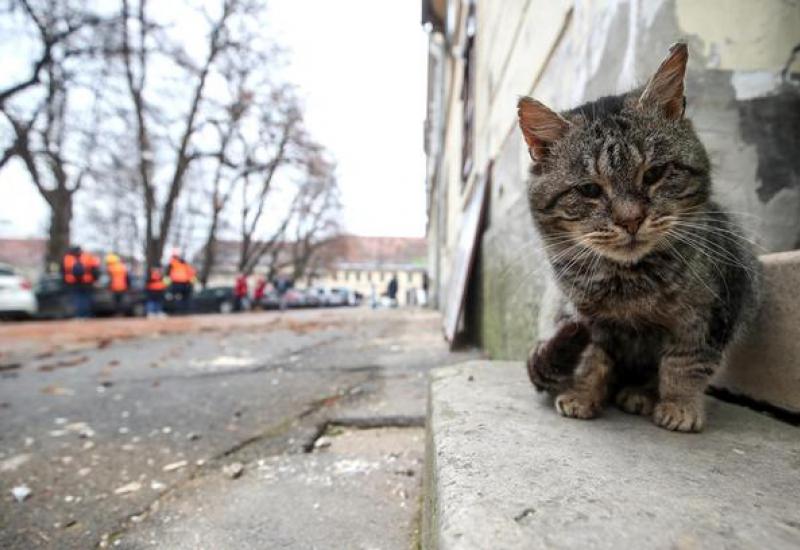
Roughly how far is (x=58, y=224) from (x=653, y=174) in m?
18.8

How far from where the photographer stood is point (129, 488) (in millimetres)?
1576

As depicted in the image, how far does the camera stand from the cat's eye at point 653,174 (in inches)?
48.3

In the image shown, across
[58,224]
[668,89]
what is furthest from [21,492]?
[58,224]

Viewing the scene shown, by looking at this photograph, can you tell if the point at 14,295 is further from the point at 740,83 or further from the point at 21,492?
the point at 740,83

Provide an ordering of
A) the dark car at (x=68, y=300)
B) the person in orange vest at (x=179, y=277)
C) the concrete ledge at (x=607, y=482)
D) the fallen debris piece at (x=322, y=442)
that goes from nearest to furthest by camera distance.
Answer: the concrete ledge at (x=607, y=482) < the fallen debris piece at (x=322, y=442) < the dark car at (x=68, y=300) < the person in orange vest at (x=179, y=277)

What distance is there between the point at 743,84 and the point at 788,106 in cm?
17

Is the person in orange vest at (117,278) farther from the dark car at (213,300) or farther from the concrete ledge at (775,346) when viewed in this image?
the concrete ledge at (775,346)

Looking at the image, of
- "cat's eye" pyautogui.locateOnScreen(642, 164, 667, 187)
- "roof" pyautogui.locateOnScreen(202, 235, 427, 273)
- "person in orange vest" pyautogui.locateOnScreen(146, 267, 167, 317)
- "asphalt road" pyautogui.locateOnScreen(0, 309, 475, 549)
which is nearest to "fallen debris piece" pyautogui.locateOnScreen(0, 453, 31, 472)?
"asphalt road" pyautogui.locateOnScreen(0, 309, 475, 549)

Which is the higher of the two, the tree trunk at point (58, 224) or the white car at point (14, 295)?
the tree trunk at point (58, 224)

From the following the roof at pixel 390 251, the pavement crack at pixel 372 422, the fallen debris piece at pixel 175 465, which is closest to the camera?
the fallen debris piece at pixel 175 465

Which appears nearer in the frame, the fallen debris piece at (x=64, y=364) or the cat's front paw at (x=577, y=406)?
the cat's front paw at (x=577, y=406)

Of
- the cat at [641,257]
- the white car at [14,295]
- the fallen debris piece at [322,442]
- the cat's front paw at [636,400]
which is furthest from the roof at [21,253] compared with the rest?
the cat's front paw at [636,400]

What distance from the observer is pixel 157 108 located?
14656mm

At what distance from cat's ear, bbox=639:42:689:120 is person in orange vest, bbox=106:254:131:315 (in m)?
13.1
